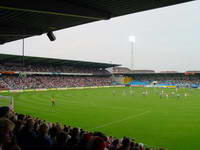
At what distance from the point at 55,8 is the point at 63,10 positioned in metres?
0.29

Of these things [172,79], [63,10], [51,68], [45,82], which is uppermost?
[51,68]

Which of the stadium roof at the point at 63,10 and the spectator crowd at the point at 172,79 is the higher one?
the stadium roof at the point at 63,10

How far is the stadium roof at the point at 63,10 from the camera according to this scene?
258 inches

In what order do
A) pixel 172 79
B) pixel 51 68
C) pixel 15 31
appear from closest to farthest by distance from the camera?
pixel 15 31 → pixel 51 68 → pixel 172 79

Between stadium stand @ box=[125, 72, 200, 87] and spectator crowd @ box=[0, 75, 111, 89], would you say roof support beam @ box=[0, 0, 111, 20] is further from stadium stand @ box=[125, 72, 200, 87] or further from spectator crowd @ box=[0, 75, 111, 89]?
stadium stand @ box=[125, 72, 200, 87]

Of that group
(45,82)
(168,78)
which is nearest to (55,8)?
(45,82)

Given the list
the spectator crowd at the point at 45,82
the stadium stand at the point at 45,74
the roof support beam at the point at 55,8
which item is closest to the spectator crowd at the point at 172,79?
the stadium stand at the point at 45,74

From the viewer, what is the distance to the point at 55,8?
6.93 metres

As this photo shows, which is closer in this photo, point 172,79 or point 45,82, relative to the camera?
point 45,82

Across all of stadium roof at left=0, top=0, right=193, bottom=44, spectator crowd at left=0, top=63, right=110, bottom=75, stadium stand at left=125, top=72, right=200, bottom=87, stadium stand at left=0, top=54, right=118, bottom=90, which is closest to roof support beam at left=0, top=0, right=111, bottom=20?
stadium roof at left=0, top=0, right=193, bottom=44

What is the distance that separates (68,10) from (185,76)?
85252 millimetres

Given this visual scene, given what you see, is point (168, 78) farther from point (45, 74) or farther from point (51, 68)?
point (45, 74)

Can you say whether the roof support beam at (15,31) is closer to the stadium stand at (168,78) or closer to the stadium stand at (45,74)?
the stadium stand at (45,74)

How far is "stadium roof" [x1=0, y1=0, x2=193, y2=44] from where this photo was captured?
21.5ft
